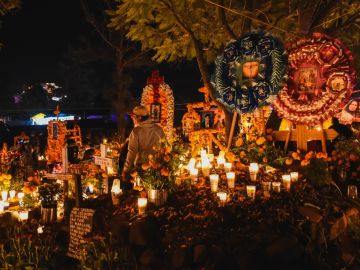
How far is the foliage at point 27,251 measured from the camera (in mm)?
5656

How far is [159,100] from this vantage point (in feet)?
42.5

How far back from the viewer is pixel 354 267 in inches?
171

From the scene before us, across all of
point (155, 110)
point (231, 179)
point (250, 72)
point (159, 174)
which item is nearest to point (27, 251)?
point (159, 174)

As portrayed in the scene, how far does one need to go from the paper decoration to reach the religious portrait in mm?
6435

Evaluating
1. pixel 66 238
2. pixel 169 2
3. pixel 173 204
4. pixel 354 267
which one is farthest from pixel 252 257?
pixel 169 2

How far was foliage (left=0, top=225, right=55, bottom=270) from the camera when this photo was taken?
5656mm

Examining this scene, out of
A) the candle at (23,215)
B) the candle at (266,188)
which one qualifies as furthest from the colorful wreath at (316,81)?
the candle at (23,215)

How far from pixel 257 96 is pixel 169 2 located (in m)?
2.69

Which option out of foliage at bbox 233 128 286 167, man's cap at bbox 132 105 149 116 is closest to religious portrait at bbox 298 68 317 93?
foliage at bbox 233 128 286 167

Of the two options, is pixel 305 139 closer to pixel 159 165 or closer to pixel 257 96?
pixel 257 96

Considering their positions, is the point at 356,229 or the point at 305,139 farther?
the point at 305,139

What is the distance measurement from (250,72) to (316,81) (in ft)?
3.61

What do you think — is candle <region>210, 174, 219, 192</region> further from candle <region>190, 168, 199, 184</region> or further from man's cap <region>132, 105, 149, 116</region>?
man's cap <region>132, 105, 149, 116</region>

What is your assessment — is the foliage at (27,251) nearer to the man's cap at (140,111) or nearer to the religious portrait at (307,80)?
the man's cap at (140,111)
